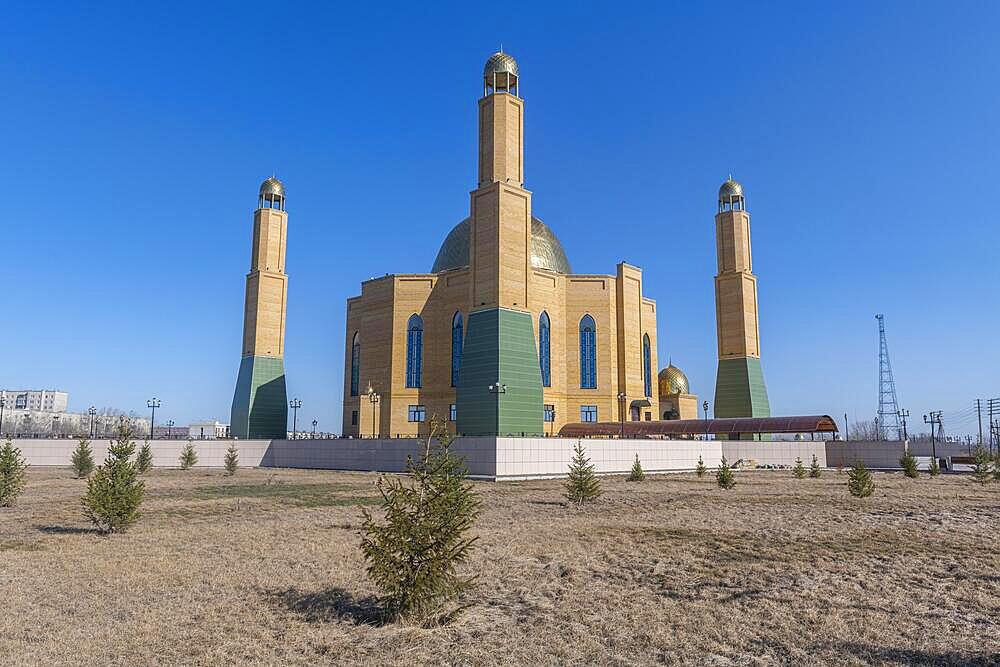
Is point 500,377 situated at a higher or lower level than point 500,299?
lower

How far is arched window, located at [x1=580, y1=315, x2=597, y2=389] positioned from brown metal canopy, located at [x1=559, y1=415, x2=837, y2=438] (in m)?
3.78

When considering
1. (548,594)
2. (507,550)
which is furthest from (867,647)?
(507,550)

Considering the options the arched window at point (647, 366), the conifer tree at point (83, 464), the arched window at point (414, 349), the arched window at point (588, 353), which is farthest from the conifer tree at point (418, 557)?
the arched window at point (647, 366)

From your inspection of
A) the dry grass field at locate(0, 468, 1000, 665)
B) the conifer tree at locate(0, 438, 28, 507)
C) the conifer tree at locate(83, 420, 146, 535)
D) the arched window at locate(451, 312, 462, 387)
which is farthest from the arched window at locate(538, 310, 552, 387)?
the conifer tree at locate(83, 420, 146, 535)

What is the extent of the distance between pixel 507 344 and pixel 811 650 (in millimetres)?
35759

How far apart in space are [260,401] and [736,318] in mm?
42104

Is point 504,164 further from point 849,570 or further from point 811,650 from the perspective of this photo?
point 811,650

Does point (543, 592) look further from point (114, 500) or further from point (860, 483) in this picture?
point (860, 483)

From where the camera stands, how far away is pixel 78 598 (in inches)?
333

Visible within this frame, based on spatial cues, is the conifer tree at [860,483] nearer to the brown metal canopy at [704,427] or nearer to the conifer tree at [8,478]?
the conifer tree at [8,478]

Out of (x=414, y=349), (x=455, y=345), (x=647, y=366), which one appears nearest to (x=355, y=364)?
(x=414, y=349)

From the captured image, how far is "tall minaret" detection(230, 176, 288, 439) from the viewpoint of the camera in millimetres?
58406

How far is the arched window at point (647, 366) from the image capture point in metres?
59.9

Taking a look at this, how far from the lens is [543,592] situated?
8992 mm
